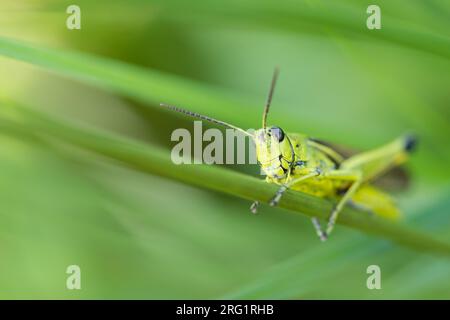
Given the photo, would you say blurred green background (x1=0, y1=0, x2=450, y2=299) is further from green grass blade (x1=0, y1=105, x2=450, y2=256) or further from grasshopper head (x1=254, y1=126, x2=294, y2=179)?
green grass blade (x1=0, y1=105, x2=450, y2=256)

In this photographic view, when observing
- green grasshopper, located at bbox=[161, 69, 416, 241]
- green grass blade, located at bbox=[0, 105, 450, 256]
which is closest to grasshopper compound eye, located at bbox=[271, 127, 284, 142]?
green grasshopper, located at bbox=[161, 69, 416, 241]

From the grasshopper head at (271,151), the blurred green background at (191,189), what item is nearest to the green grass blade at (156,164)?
the grasshopper head at (271,151)

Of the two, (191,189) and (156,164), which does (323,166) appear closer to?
(191,189)

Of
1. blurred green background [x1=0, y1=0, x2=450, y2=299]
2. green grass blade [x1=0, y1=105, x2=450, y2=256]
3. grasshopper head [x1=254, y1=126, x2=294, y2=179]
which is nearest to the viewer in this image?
green grass blade [x1=0, y1=105, x2=450, y2=256]

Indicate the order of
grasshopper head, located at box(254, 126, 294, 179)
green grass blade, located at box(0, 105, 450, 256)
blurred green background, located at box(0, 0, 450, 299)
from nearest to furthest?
green grass blade, located at box(0, 105, 450, 256)
grasshopper head, located at box(254, 126, 294, 179)
blurred green background, located at box(0, 0, 450, 299)

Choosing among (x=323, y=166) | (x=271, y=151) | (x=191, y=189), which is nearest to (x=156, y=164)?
(x=271, y=151)

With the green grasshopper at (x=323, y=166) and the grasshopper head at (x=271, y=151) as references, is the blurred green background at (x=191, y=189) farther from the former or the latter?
the grasshopper head at (x=271, y=151)
